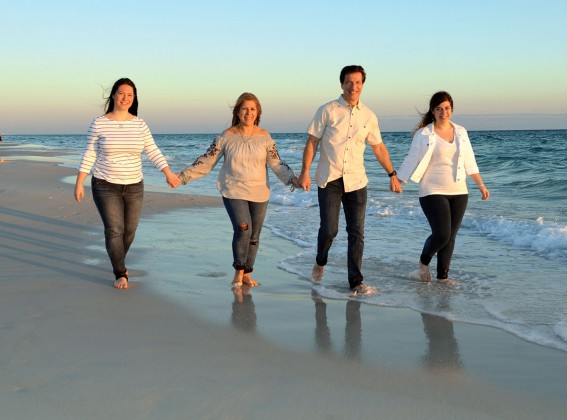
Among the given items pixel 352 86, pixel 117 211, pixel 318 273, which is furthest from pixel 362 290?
pixel 117 211

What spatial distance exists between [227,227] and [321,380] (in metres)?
5.83

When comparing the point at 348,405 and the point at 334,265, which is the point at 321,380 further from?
the point at 334,265

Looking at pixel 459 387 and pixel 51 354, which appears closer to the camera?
pixel 459 387

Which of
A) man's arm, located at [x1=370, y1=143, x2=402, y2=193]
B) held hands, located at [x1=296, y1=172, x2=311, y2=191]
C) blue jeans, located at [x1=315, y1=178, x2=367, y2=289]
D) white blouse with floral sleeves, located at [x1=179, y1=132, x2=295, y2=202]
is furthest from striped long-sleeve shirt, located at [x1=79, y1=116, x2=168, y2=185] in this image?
man's arm, located at [x1=370, y1=143, x2=402, y2=193]

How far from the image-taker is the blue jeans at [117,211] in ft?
17.8

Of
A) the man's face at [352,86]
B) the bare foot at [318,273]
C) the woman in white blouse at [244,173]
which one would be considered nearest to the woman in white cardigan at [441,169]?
the man's face at [352,86]

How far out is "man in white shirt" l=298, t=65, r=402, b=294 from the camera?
5.44 m

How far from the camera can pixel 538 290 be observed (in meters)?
5.66

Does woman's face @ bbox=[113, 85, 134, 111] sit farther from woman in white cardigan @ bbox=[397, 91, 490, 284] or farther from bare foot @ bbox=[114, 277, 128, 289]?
woman in white cardigan @ bbox=[397, 91, 490, 284]

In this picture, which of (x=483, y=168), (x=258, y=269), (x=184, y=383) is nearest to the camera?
(x=184, y=383)

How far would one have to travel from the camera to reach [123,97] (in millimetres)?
5391

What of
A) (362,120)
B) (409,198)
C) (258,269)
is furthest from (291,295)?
(409,198)

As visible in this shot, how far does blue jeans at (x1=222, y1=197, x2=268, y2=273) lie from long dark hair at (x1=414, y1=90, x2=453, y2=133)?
1635mm

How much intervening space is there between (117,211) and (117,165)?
1.26 ft
